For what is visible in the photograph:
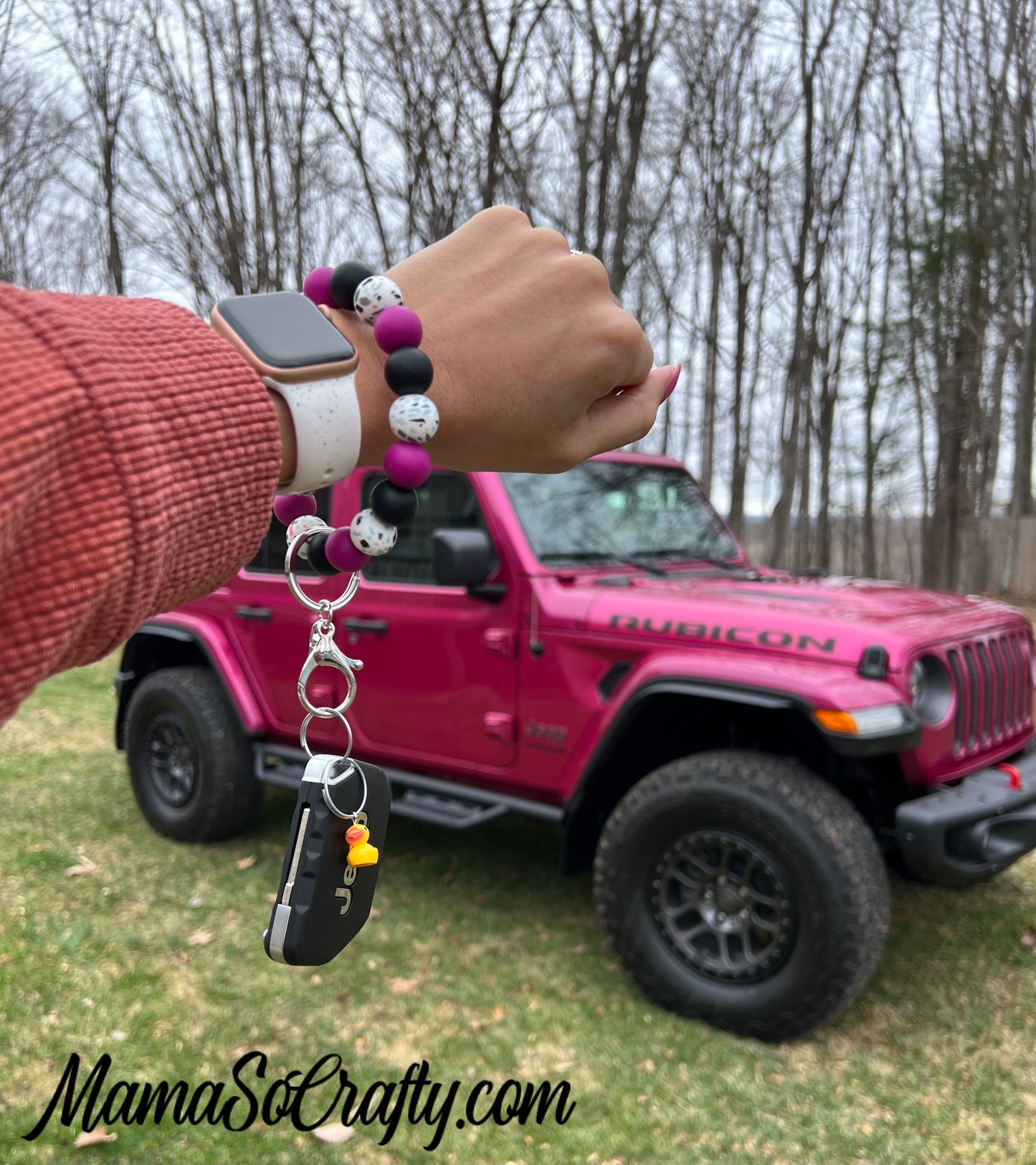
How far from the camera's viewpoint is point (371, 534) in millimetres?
1067

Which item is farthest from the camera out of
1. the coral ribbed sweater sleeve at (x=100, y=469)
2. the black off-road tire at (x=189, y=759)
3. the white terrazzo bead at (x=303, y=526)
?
the black off-road tire at (x=189, y=759)

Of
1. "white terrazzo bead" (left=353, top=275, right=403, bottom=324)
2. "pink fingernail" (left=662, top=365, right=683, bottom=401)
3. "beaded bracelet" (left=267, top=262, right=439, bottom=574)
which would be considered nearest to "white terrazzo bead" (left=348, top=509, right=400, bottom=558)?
"beaded bracelet" (left=267, top=262, right=439, bottom=574)

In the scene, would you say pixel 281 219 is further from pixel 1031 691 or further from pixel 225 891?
pixel 1031 691

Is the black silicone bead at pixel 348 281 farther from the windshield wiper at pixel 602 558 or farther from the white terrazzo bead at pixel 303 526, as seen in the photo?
the windshield wiper at pixel 602 558

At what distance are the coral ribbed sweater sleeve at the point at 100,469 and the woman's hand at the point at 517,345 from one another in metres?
0.30

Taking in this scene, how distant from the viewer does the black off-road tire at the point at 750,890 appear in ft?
9.52

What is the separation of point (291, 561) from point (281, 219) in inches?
379

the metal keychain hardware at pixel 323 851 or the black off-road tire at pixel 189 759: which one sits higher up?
the metal keychain hardware at pixel 323 851

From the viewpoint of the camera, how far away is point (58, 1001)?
3.21 metres

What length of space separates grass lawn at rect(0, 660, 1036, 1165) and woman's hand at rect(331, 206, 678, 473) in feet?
7.31

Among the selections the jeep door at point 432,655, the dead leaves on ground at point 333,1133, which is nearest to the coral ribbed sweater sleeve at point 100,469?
the dead leaves on ground at point 333,1133

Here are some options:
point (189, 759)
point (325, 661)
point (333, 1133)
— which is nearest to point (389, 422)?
point (325, 661)

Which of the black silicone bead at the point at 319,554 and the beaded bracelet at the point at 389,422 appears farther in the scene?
the black silicone bead at the point at 319,554

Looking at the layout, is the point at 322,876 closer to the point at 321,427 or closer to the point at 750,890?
the point at 321,427
